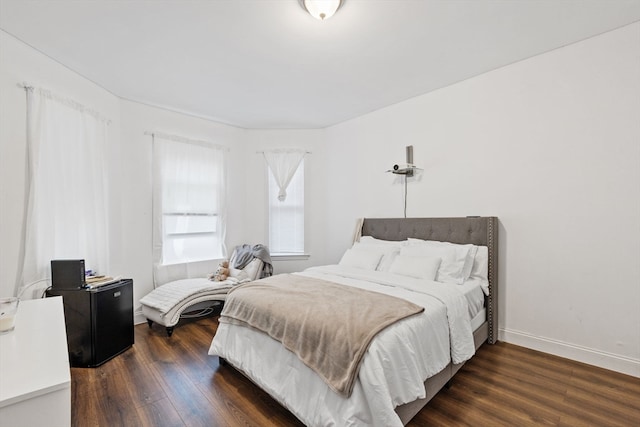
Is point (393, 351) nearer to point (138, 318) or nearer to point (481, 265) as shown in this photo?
point (481, 265)

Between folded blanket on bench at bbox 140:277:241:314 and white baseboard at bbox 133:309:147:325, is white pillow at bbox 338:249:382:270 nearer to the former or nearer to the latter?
folded blanket on bench at bbox 140:277:241:314

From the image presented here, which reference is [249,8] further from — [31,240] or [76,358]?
[76,358]

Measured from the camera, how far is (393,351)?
5.08ft

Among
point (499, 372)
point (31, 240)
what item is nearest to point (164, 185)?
point (31, 240)

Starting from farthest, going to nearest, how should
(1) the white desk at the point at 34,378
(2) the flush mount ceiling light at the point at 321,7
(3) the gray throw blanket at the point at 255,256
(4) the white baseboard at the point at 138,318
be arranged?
(3) the gray throw blanket at the point at 255,256 < (4) the white baseboard at the point at 138,318 < (2) the flush mount ceiling light at the point at 321,7 < (1) the white desk at the point at 34,378

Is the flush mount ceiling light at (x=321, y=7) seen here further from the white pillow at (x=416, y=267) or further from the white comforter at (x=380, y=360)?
the white pillow at (x=416, y=267)

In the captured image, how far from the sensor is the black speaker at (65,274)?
8.11 feet

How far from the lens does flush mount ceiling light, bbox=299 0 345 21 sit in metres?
1.93

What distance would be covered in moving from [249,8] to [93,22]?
125cm

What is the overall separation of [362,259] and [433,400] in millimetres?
1559

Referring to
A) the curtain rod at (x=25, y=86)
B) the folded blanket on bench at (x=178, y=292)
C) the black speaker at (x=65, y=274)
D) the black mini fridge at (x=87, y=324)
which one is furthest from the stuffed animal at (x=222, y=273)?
the curtain rod at (x=25, y=86)

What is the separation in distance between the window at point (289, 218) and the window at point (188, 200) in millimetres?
843

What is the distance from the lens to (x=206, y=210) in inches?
167

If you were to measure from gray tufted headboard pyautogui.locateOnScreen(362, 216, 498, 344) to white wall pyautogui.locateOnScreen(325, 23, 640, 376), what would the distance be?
15 cm
